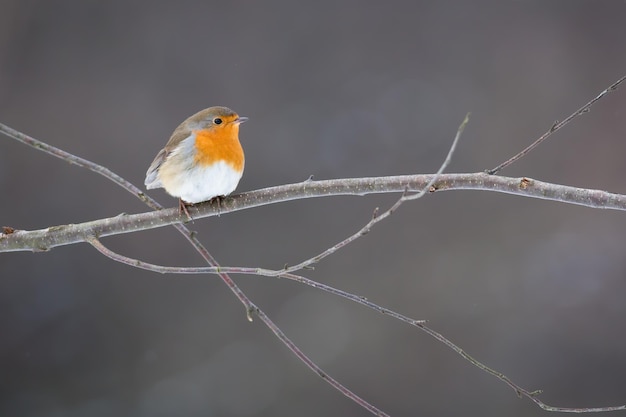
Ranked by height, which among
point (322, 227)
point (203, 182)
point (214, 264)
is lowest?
point (214, 264)

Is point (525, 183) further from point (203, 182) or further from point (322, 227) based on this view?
point (322, 227)

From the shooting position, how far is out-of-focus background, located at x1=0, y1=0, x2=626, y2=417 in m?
3.24

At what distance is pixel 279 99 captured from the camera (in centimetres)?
352

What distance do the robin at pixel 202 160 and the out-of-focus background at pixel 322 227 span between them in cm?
181

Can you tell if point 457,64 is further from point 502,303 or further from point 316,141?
point 502,303

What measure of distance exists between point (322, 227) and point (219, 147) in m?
2.19

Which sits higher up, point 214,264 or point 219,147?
point 219,147

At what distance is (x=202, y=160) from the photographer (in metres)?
1.25

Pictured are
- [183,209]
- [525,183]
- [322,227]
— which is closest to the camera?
[525,183]

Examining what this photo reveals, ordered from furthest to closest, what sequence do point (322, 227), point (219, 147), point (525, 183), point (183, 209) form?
1. point (322, 227)
2. point (219, 147)
3. point (183, 209)
4. point (525, 183)

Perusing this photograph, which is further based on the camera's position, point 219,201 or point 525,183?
point 219,201

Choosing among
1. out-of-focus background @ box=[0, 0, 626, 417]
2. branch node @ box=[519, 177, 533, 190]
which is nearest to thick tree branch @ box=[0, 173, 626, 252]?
branch node @ box=[519, 177, 533, 190]

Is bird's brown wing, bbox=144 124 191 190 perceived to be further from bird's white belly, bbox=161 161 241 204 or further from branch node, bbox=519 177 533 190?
branch node, bbox=519 177 533 190

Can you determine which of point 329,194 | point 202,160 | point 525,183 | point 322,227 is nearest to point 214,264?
point 329,194
